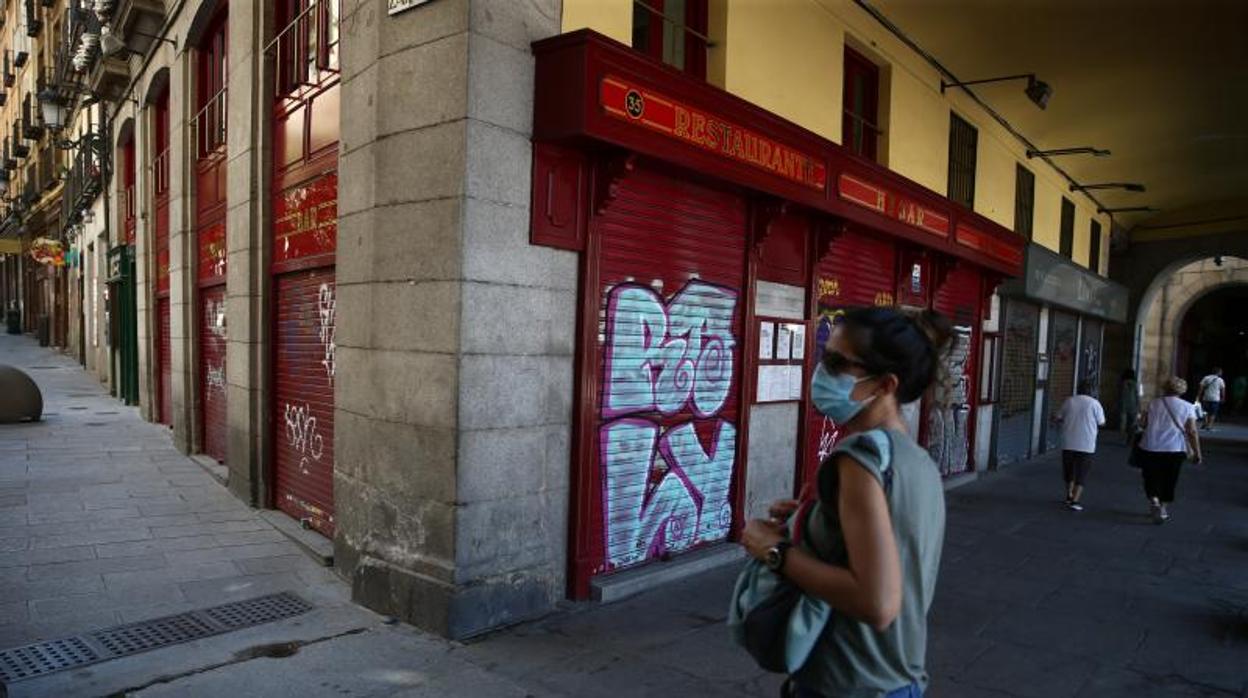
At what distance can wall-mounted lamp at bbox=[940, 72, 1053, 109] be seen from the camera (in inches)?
377

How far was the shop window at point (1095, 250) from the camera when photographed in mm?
17891

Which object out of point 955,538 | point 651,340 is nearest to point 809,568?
point 651,340

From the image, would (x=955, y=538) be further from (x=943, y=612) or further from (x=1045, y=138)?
(x=1045, y=138)

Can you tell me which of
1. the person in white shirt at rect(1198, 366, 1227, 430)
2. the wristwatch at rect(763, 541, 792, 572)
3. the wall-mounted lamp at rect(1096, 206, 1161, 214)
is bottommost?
the person in white shirt at rect(1198, 366, 1227, 430)

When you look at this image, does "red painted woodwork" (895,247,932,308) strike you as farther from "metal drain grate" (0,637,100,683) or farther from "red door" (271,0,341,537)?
"metal drain grate" (0,637,100,683)

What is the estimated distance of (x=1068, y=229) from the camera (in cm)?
1611

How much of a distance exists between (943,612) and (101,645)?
538cm

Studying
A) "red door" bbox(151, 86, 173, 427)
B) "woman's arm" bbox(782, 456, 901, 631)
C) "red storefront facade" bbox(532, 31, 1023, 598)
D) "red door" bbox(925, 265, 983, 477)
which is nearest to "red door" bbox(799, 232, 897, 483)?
"red storefront facade" bbox(532, 31, 1023, 598)

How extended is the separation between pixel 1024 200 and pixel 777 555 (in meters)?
13.9

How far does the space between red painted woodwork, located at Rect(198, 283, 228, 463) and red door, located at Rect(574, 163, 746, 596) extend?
5.86 m

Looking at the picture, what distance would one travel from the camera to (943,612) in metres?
5.39

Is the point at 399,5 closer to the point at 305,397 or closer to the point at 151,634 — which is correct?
the point at 305,397

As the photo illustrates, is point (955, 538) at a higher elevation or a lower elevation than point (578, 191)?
lower

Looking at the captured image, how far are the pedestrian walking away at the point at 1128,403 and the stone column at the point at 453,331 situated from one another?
56.4 feet
